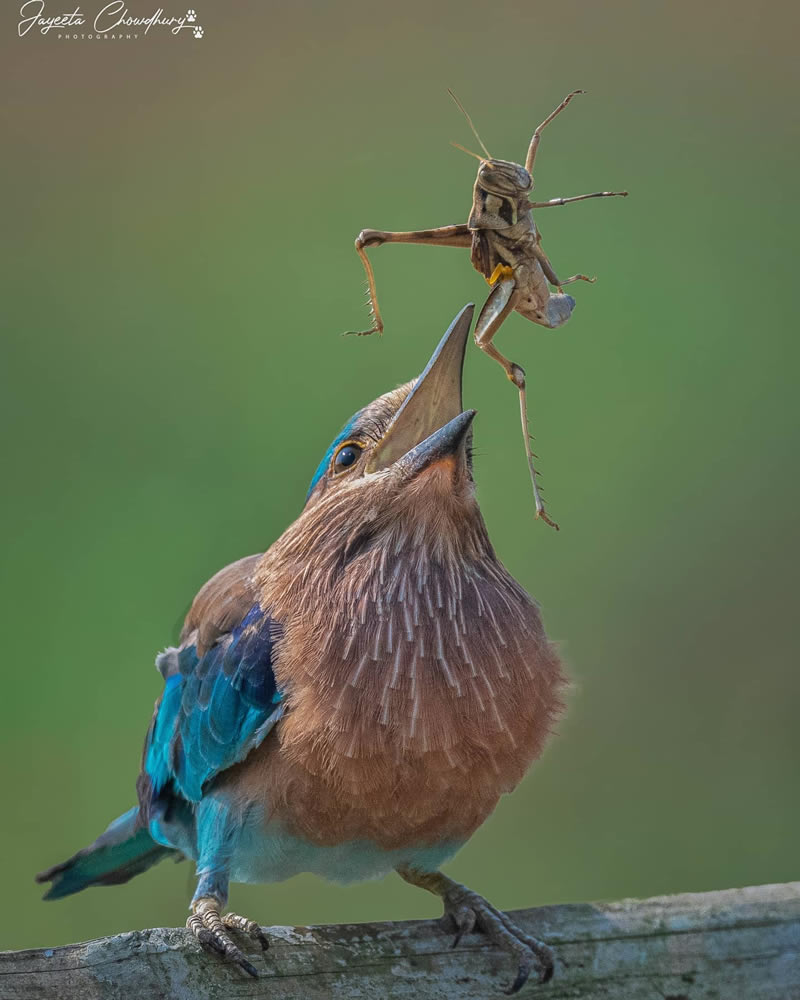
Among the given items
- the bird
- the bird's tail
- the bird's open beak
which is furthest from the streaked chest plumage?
the bird's tail

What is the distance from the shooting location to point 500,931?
95.7 inches

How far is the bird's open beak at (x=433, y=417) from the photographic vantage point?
227cm

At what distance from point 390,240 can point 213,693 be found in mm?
884

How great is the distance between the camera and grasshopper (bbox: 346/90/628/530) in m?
2.34

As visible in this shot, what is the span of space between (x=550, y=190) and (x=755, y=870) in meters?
2.36

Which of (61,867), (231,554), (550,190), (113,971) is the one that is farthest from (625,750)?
(113,971)

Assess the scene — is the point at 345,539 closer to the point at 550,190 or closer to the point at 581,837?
the point at 550,190

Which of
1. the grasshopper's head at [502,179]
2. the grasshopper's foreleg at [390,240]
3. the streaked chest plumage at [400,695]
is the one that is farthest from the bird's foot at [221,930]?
the grasshopper's head at [502,179]

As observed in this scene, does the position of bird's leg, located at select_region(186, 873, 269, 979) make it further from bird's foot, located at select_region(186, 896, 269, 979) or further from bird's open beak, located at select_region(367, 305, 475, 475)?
bird's open beak, located at select_region(367, 305, 475, 475)

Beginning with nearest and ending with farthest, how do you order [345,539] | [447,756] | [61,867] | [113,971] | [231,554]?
[113,971] → [447,756] → [345,539] → [61,867] → [231,554]

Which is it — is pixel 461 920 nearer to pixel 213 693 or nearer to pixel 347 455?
pixel 213 693

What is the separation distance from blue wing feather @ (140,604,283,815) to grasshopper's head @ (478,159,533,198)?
2.84 ft

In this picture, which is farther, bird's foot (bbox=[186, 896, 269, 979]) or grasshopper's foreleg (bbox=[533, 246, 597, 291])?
grasshopper's foreleg (bbox=[533, 246, 597, 291])

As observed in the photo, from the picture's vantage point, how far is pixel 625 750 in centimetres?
445
